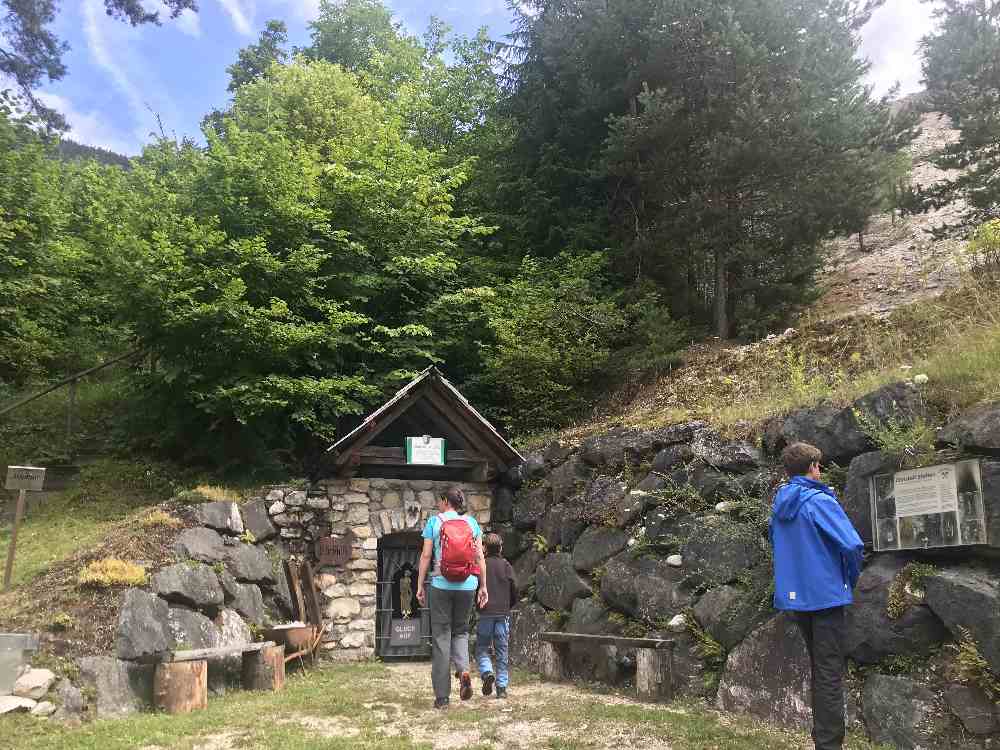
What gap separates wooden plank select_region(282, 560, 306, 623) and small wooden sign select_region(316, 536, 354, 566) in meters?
0.37

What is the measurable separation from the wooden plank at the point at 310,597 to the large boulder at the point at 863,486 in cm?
640

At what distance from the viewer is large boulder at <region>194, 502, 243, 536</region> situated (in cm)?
867

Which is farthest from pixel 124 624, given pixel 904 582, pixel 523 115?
pixel 523 115

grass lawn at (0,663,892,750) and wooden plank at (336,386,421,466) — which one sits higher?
wooden plank at (336,386,421,466)

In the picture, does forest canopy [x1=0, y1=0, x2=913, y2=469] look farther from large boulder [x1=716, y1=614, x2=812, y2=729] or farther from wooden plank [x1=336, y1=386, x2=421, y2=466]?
large boulder [x1=716, y1=614, x2=812, y2=729]

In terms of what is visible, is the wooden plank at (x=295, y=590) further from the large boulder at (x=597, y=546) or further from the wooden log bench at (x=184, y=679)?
the large boulder at (x=597, y=546)

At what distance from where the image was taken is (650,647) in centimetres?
638

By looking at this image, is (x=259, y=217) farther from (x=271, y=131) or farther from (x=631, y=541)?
(x=631, y=541)

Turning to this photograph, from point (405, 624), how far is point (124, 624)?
14.7 ft

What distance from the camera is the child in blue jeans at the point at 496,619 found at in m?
6.51

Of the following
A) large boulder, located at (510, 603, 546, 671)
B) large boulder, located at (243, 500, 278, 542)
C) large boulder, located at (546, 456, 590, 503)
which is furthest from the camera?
large boulder, located at (243, 500, 278, 542)

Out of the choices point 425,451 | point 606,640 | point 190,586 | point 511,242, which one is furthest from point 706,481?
point 511,242

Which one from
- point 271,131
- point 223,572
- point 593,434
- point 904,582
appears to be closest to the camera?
point 904,582

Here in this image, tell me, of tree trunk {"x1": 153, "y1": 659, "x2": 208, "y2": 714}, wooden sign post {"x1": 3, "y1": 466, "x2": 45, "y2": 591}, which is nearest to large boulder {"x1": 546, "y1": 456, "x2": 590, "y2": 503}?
tree trunk {"x1": 153, "y1": 659, "x2": 208, "y2": 714}
